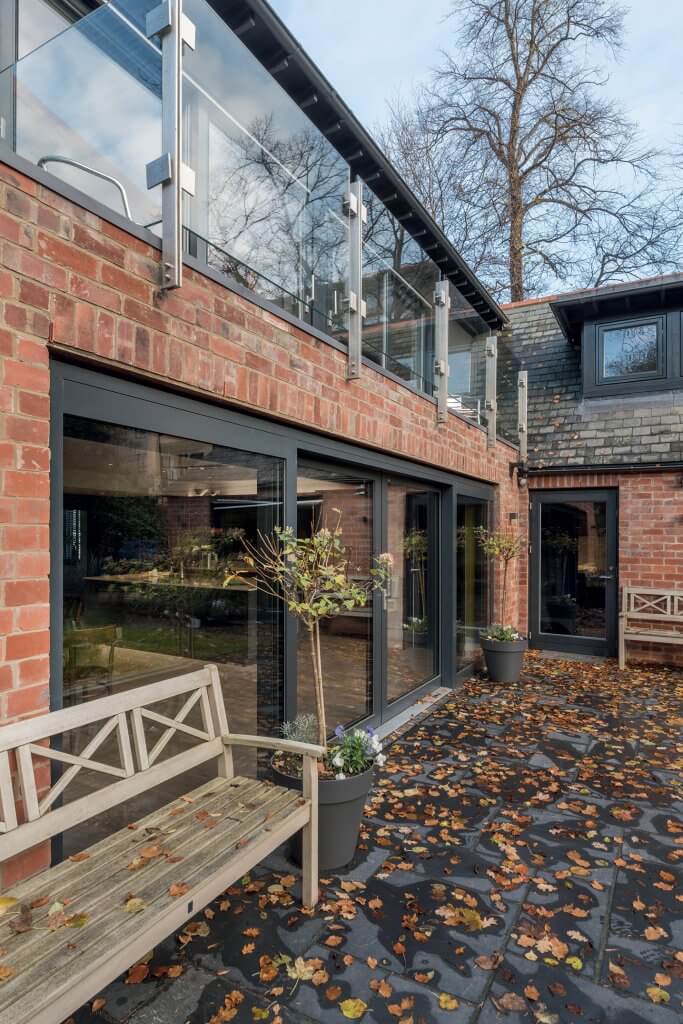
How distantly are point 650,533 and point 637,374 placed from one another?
2100 millimetres

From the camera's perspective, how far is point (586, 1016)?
1981 millimetres

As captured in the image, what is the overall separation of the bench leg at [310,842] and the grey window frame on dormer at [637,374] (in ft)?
23.4

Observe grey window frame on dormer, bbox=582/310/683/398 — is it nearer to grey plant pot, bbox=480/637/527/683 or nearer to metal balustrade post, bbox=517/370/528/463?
metal balustrade post, bbox=517/370/528/463

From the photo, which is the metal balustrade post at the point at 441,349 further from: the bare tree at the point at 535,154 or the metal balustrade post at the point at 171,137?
the bare tree at the point at 535,154

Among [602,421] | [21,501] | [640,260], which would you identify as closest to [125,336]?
[21,501]

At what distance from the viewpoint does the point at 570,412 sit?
8.27m

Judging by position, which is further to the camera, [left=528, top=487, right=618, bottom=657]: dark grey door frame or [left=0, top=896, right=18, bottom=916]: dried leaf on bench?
[left=528, top=487, right=618, bottom=657]: dark grey door frame

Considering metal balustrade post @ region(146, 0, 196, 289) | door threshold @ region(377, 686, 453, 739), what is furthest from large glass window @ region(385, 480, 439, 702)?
metal balustrade post @ region(146, 0, 196, 289)

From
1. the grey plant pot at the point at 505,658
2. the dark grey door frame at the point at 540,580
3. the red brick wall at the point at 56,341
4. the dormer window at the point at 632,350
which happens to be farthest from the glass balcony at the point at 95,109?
the dormer window at the point at 632,350

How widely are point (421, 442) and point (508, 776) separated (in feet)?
8.64

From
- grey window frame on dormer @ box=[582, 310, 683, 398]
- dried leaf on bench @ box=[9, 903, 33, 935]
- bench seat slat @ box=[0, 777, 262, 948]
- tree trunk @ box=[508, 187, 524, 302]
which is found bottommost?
bench seat slat @ box=[0, 777, 262, 948]

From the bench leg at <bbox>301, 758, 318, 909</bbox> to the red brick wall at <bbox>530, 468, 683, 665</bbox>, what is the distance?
6.30m

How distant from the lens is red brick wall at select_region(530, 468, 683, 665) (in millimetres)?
7434

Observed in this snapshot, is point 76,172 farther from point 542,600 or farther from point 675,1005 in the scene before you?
point 542,600
